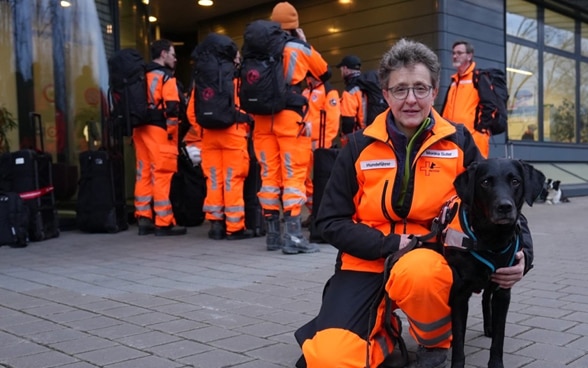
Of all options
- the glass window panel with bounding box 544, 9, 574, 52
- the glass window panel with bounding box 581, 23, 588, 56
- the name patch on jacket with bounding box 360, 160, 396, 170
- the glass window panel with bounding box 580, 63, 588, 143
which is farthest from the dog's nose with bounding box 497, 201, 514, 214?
the glass window panel with bounding box 581, 23, 588, 56

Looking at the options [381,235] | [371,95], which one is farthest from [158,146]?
[381,235]

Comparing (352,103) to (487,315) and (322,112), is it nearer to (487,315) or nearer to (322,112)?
(322,112)

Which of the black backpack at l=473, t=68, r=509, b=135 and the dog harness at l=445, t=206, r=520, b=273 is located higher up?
the black backpack at l=473, t=68, r=509, b=135

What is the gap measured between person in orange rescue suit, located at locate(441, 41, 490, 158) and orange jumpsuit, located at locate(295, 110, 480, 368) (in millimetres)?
4280

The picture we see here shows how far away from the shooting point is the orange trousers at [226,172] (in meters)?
6.75

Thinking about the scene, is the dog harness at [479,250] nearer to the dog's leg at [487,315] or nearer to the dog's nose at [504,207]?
the dog's nose at [504,207]

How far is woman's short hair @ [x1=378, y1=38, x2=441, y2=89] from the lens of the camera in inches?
116

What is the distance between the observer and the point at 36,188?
6957 mm

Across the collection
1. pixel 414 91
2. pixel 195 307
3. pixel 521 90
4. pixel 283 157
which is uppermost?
pixel 521 90

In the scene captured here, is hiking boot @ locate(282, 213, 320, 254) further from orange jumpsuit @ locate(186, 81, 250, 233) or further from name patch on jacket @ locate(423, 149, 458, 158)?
name patch on jacket @ locate(423, 149, 458, 158)

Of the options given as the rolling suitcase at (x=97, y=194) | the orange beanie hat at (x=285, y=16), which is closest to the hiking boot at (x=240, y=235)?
the rolling suitcase at (x=97, y=194)

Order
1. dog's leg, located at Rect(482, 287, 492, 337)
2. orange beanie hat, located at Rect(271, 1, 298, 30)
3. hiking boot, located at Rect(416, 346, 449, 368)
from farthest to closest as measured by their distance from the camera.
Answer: orange beanie hat, located at Rect(271, 1, 298, 30)
dog's leg, located at Rect(482, 287, 492, 337)
hiking boot, located at Rect(416, 346, 449, 368)

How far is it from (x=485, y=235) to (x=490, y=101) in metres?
4.75

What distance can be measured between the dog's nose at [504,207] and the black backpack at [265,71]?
11.6ft
